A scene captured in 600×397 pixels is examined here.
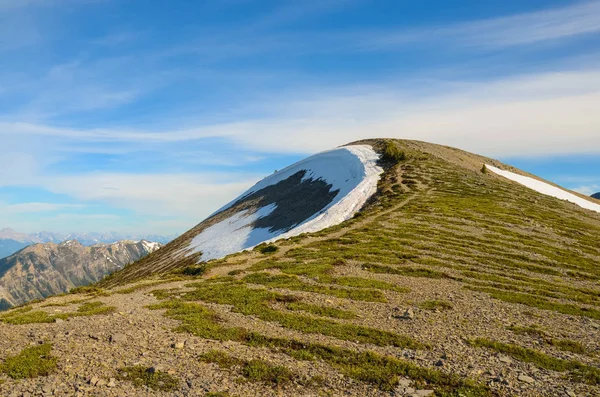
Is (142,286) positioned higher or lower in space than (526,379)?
higher

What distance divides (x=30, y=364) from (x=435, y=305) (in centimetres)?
1938

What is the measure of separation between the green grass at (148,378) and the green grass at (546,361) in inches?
497

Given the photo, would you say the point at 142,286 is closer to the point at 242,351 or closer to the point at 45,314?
the point at 45,314

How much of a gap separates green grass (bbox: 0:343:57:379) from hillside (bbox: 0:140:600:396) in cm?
7

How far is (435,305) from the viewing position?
2248 cm

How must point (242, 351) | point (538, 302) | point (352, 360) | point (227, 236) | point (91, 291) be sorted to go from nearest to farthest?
1. point (352, 360)
2. point (242, 351)
3. point (538, 302)
4. point (91, 291)
5. point (227, 236)

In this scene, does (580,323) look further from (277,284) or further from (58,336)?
(58,336)

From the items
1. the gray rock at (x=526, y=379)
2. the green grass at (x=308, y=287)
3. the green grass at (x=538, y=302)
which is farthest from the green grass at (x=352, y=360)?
the green grass at (x=538, y=302)

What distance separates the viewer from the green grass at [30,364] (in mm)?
13258

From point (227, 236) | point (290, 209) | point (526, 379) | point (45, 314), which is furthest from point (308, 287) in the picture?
point (227, 236)

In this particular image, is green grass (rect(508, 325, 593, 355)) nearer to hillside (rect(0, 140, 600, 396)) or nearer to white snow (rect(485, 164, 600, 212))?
hillside (rect(0, 140, 600, 396))

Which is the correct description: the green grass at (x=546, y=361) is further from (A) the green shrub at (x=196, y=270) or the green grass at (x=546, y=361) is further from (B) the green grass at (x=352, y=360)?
Answer: (A) the green shrub at (x=196, y=270)

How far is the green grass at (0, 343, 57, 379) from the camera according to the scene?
13258 millimetres

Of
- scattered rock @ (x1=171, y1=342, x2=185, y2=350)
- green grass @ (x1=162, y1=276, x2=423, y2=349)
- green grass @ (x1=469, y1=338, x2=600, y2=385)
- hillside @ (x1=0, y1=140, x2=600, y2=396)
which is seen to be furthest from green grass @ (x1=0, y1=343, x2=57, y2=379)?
green grass @ (x1=469, y1=338, x2=600, y2=385)
